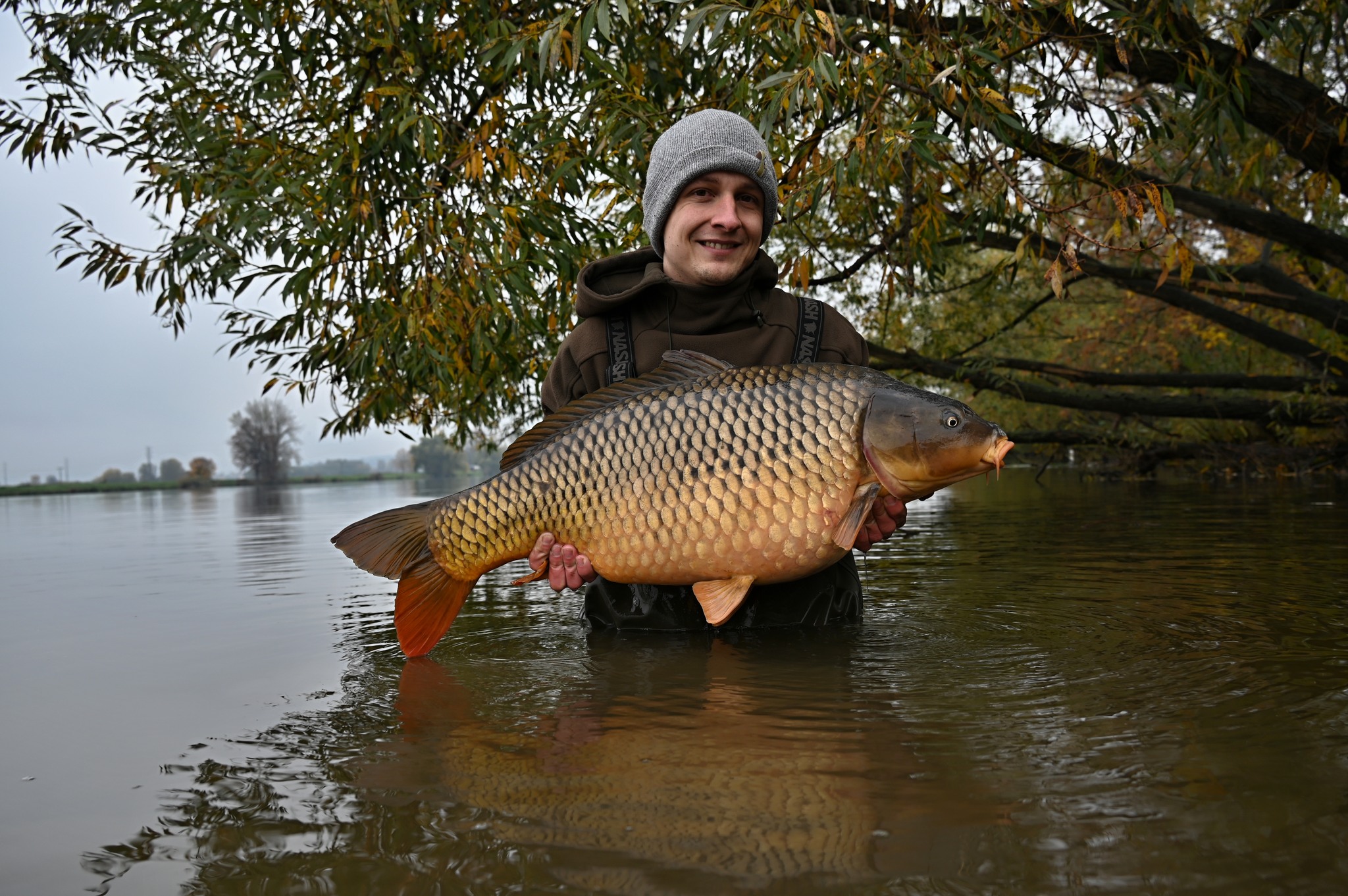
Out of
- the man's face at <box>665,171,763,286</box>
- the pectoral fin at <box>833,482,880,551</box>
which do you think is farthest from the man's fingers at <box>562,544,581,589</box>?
the man's face at <box>665,171,763,286</box>

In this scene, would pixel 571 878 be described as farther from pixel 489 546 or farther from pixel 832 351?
pixel 832 351

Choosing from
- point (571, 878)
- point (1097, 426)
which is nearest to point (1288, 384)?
point (1097, 426)

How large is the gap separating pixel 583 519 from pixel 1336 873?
1.65 m

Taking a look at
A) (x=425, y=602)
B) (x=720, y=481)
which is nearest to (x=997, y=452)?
(x=720, y=481)

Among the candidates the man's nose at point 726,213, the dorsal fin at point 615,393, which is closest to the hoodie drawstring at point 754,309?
the man's nose at point 726,213

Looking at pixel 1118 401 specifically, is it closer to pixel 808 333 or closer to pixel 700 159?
pixel 808 333

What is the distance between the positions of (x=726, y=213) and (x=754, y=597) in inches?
42.9

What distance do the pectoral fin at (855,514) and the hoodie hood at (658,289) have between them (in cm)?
89

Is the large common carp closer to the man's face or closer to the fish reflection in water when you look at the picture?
the fish reflection in water

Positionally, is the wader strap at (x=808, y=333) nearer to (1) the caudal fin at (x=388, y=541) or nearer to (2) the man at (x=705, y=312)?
(2) the man at (x=705, y=312)

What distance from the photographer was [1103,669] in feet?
7.91

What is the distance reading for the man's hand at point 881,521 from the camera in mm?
2535

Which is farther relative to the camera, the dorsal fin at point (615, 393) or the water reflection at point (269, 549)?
the water reflection at point (269, 549)

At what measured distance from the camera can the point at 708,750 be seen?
189 centimetres
